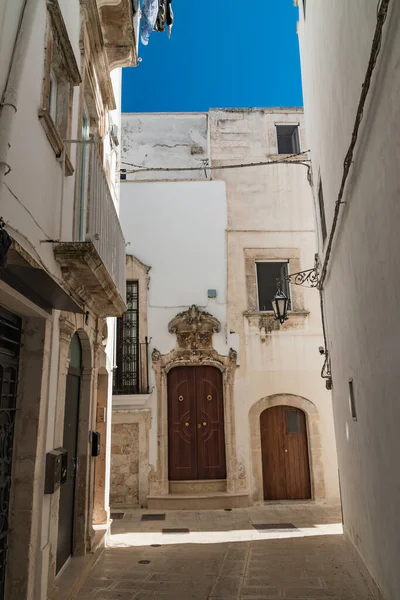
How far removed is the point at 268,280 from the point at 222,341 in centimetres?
199

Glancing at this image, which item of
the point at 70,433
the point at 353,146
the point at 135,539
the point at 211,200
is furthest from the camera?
A: the point at 211,200

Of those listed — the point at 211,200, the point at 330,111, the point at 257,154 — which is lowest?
the point at 330,111

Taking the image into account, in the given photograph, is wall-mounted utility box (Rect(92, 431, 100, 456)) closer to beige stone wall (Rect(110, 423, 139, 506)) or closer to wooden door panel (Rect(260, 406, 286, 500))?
beige stone wall (Rect(110, 423, 139, 506))

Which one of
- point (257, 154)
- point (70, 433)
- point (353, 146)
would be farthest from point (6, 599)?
point (257, 154)

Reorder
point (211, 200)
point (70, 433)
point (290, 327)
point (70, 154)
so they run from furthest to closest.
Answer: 1. point (211, 200)
2. point (290, 327)
3. point (70, 433)
4. point (70, 154)

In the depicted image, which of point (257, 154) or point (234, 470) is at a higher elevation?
point (257, 154)

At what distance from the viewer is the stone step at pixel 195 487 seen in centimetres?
1065

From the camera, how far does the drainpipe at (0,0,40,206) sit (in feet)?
10.8

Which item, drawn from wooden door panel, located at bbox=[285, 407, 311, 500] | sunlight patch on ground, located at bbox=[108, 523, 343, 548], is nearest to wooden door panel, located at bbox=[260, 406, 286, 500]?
wooden door panel, located at bbox=[285, 407, 311, 500]

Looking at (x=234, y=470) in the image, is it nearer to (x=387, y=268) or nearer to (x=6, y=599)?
(x=6, y=599)

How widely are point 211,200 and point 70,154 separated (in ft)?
24.3

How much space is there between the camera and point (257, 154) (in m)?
12.8

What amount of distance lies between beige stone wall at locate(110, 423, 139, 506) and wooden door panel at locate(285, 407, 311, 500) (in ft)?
11.2

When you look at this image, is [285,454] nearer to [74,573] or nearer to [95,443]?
[95,443]
